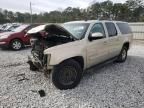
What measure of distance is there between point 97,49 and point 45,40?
60.8 inches

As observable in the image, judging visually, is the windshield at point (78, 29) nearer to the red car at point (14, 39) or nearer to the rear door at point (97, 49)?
the rear door at point (97, 49)

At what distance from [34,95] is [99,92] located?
1.57 meters

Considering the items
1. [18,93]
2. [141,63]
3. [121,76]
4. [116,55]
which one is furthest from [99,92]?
[141,63]

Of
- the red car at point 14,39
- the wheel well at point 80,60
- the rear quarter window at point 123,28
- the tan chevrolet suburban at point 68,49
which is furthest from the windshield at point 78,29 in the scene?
the red car at point 14,39

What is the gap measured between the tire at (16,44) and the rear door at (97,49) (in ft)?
20.5

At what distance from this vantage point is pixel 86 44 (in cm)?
457

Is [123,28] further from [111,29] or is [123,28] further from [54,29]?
[54,29]

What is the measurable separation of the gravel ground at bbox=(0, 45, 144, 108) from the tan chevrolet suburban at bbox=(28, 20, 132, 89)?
1.24ft

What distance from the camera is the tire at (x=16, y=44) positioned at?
992 centimetres

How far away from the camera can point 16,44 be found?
396 inches

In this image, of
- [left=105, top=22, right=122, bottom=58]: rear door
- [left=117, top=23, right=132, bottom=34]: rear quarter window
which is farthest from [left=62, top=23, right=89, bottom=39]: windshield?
[left=117, top=23, right=132, bottom=34]: rear quarter window

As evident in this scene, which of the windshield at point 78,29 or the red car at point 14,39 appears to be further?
the red car at point 14,39

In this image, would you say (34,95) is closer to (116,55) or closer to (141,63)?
(116,55)

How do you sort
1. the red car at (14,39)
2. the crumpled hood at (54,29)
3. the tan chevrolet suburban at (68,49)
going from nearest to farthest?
the tan chevrolet suburban at (68,49), the crumpled hood at (54,29), the red car at (14,39)
